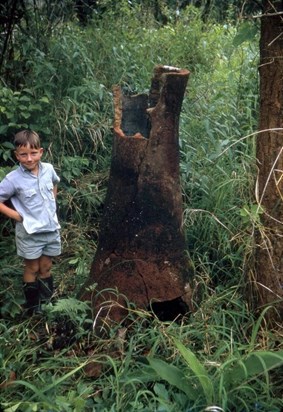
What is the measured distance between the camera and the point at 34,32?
6336 millimetres

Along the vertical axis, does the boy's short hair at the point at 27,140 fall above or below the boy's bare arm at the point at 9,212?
above

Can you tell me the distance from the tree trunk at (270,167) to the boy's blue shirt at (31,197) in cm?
131

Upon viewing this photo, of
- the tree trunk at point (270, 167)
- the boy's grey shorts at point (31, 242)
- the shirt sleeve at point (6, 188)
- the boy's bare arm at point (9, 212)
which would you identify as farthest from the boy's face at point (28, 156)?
the tree trunk at point (270, 167)

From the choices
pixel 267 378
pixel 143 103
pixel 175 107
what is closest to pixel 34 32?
pixel 143 103

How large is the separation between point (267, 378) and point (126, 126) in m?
2.02

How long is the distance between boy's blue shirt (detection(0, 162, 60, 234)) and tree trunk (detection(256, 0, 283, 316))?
1307 mm

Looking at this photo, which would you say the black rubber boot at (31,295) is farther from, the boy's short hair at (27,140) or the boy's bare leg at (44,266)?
the boy's short hair at (27,140)

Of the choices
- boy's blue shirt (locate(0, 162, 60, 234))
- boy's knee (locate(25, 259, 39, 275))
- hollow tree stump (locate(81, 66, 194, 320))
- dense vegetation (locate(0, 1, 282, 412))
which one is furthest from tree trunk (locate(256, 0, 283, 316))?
boy's knee (locate(25, 259, 39, 275))

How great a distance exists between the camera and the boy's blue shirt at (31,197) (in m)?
4.23

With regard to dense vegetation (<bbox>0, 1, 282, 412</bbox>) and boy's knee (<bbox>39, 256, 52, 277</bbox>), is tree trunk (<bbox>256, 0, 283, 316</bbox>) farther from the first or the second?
boy's knee (<bbox>39, 256, 52, 277</bbox>)

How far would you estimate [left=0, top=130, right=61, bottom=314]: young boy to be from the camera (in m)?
4.23

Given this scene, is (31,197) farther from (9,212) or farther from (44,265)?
(44,265)

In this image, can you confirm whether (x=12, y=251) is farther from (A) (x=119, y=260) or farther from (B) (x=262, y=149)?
(B) (x=262, y=149)

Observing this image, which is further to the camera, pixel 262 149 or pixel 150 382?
pixel 262 149
